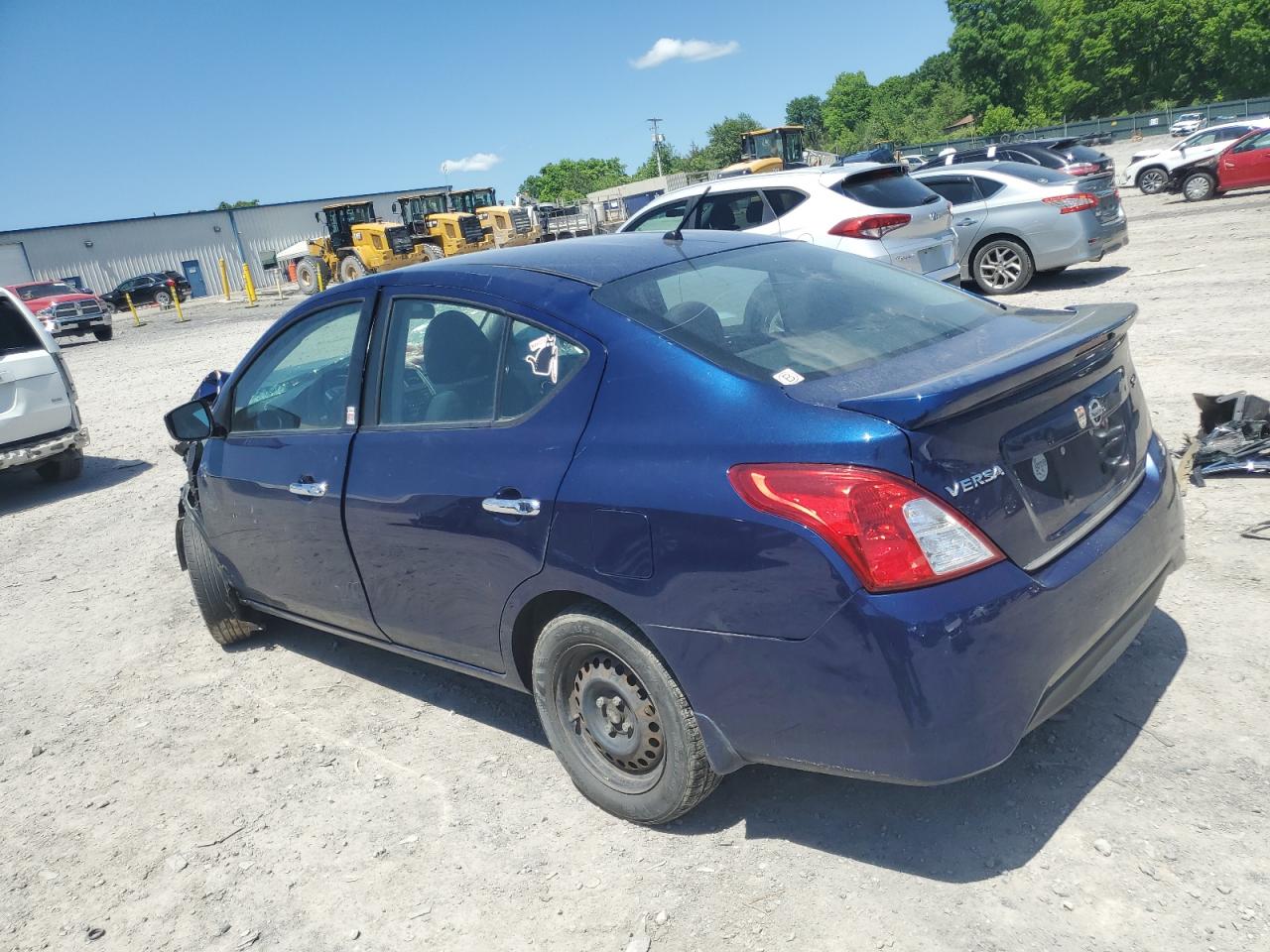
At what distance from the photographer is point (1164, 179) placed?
2452 centimetres

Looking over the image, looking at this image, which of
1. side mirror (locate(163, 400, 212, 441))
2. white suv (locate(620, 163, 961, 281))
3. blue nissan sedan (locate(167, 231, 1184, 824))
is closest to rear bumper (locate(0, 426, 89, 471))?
side mirror (locate(163, 400, 212, 441))

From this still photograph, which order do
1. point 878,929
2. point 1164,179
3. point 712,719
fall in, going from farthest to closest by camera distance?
point 1164,179 < point 712,719 < point 878,929

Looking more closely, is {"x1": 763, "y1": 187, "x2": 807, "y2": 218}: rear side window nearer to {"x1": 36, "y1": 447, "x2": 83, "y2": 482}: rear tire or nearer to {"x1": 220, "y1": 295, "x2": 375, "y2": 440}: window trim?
{"x1": 220, "y1": 295, "x2": 375, "y2": 440}: window trim

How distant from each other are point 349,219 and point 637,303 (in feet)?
115

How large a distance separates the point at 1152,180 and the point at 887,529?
88.1 ft

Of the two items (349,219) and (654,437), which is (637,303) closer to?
(654,437)

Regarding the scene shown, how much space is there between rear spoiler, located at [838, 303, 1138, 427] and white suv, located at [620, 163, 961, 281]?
20.4 feet

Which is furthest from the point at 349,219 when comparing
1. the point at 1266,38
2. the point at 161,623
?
the point at 1266,38

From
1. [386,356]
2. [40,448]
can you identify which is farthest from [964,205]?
[40,448]

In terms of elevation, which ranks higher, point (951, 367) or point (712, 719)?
point (951, 367)

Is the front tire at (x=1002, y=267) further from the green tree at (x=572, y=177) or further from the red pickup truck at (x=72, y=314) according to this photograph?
the green tree at (x=572, y=177)

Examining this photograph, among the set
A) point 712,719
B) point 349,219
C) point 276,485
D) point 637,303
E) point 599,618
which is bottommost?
→ point 712,719

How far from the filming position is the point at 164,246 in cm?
5909

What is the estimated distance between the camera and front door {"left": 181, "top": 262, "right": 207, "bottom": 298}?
196ft
